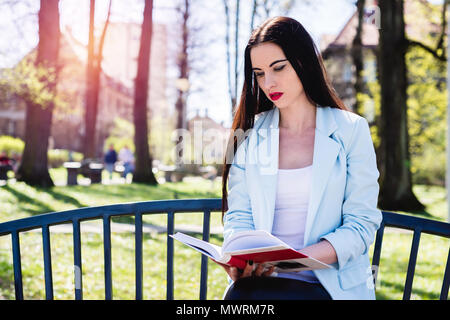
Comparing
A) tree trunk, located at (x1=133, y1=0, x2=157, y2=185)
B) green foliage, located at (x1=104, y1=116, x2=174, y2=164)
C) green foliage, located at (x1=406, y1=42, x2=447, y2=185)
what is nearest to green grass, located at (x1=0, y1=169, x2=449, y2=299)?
tree trunk, located at (x1=133, y1=0, x2=157, y2=185)

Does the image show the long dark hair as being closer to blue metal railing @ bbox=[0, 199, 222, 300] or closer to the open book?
blue metal railing @ bbox=[0, 199, 222, 300]

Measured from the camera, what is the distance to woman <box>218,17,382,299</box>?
5.66 ft

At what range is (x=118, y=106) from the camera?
900cm

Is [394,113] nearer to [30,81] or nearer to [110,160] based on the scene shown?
[30,81]

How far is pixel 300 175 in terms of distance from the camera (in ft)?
6.20

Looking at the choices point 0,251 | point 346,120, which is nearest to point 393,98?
point 0,251

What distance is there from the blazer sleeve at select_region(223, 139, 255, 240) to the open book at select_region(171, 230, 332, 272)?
0.34 m

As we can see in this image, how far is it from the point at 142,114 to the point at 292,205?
7.00 metres

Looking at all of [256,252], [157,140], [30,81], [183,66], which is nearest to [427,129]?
[157,140]

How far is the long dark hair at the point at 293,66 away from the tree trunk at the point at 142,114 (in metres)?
3.22

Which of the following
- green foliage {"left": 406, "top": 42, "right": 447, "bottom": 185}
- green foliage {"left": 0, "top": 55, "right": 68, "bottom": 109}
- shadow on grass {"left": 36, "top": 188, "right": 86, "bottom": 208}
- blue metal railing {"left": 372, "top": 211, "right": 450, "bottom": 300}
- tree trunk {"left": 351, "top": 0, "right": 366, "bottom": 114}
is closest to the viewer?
blue metal railing {"left": 372, "top": 211, "right": 450, "bottom": 300}

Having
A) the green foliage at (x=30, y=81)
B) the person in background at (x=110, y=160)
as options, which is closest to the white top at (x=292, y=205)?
the green foliage at (x=30, y=81)

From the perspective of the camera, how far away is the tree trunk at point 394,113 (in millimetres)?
8984
